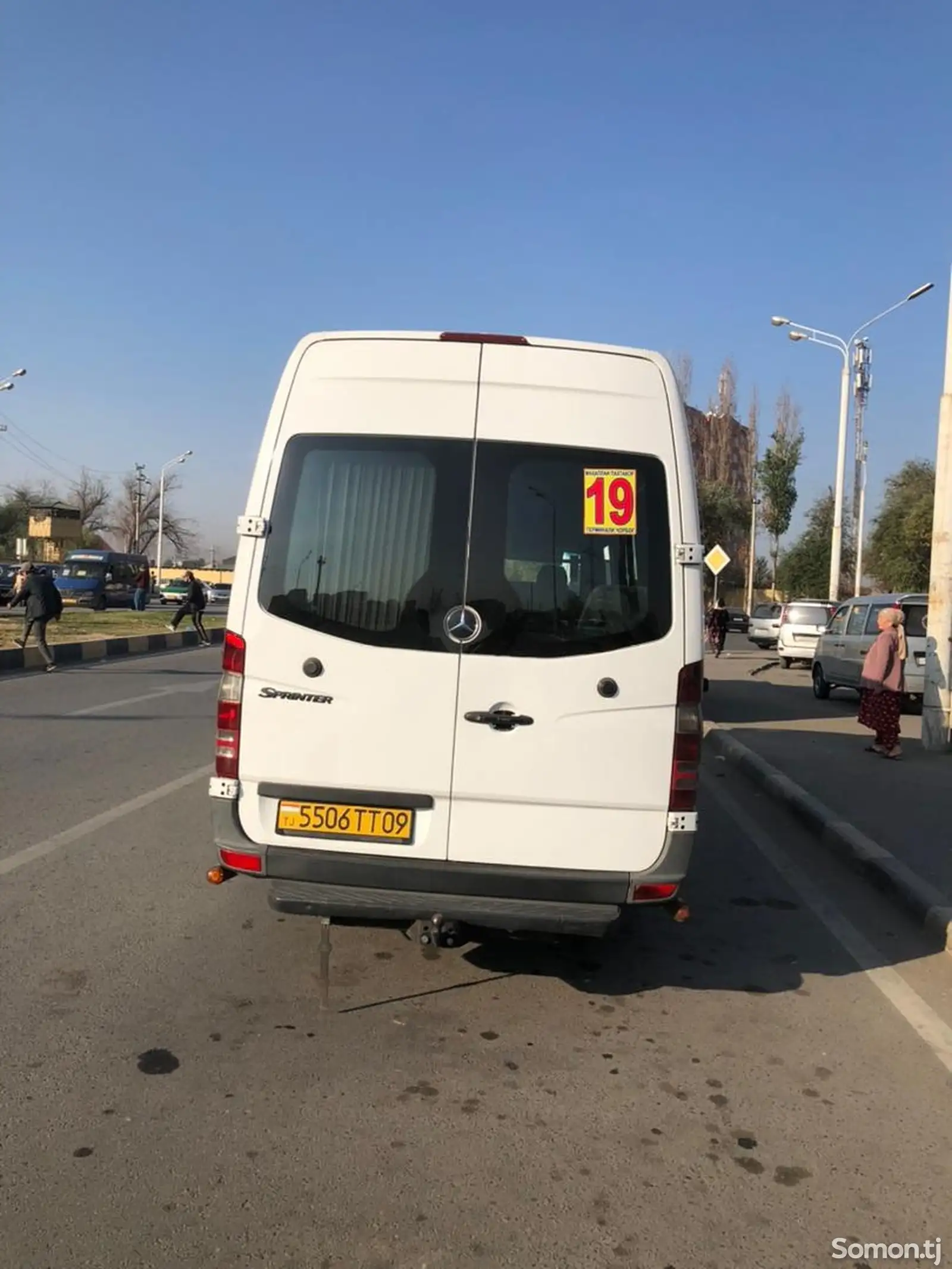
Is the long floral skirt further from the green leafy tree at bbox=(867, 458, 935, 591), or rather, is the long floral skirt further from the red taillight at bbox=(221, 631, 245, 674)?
the green leafy tree at bbox=(867, 458, 935, 591)

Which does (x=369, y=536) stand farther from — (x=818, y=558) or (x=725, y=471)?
(x=725, y=471)

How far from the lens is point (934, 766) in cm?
1074

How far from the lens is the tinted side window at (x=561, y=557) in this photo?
3.92m

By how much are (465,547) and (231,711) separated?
42.1 inches

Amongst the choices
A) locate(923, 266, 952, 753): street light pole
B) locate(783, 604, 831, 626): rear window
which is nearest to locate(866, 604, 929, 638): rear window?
locate(923, 266, 952, 753): street light pole

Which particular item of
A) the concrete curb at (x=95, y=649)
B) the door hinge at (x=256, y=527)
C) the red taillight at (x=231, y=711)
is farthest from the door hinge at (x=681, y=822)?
the concrete curb at (x=95, y=649)

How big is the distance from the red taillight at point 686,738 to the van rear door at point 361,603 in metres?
0.83

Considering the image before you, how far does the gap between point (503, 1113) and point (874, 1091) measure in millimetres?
1359

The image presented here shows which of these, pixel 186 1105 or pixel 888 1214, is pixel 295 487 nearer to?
pixel 186 1105

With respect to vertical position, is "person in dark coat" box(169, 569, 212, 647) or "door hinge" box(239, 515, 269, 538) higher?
"door hinge" box(239, 515, 269, 538)

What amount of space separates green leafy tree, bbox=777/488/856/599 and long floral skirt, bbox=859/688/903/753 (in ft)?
163

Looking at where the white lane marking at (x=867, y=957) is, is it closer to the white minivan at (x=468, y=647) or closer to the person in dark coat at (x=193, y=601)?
the white minivan at (x=468, y=647)

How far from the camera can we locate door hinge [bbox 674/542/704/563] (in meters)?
3.97

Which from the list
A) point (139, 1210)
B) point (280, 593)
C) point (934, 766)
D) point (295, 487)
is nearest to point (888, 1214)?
point (139, 1210)
